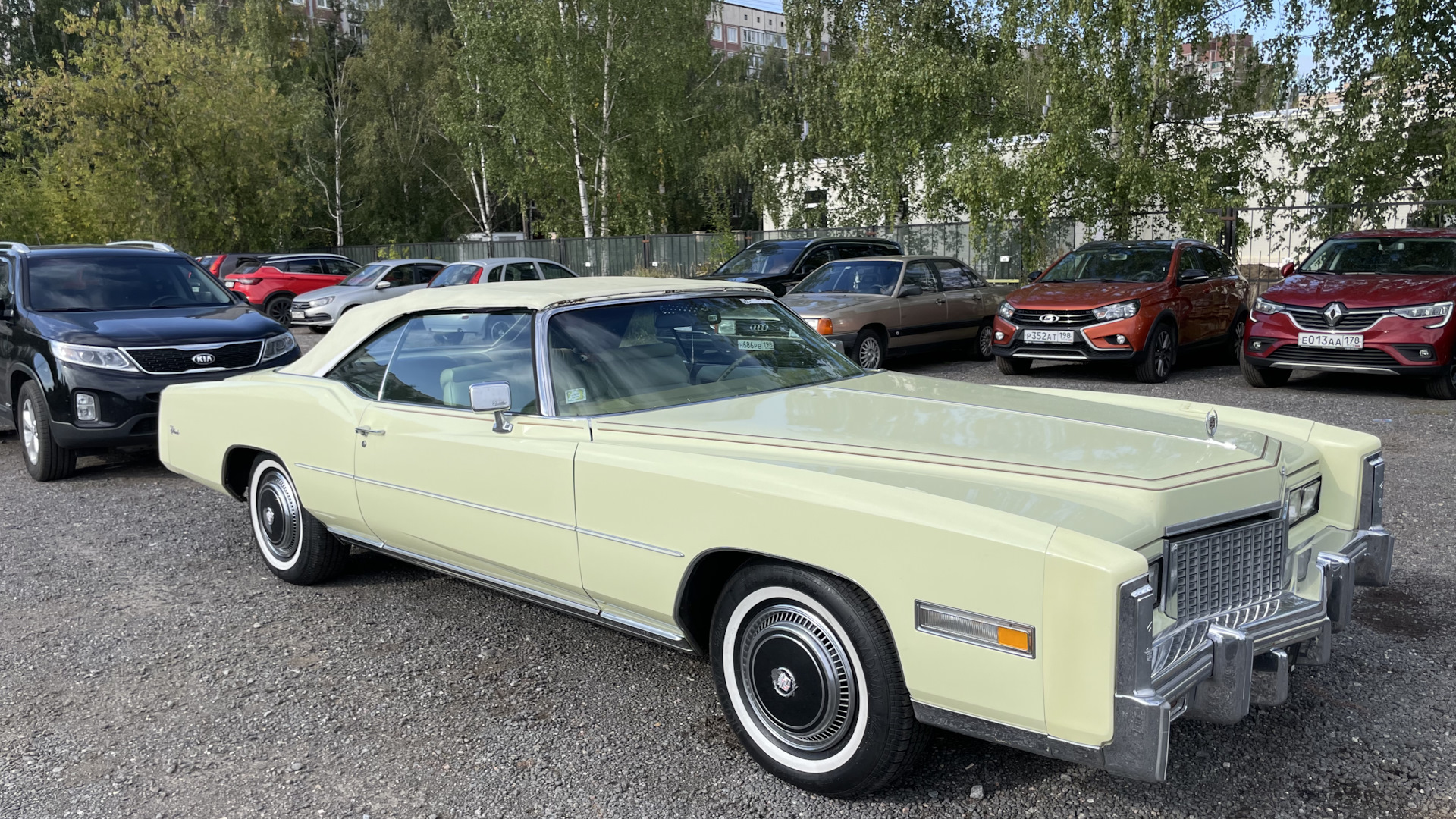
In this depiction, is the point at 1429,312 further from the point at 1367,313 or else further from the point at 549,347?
the point at 549,347

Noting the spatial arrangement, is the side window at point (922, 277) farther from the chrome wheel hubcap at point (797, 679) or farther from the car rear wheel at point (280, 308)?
the car rear wheel at point (280, 308)

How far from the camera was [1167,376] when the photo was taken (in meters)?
→ 11.8

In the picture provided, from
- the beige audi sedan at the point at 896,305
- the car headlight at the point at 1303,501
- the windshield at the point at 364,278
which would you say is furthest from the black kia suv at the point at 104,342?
the windshield at the point at 364,278

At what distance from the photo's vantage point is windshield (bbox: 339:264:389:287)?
70.8ft

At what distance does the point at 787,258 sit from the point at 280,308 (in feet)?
44.5

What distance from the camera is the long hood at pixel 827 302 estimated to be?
1240 cm

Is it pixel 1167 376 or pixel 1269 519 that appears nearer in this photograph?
pixel 1269 519

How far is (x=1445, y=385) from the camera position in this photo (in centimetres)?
981

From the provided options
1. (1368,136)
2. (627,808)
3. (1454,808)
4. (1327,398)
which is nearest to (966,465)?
(627,808)

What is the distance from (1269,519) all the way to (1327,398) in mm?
8207

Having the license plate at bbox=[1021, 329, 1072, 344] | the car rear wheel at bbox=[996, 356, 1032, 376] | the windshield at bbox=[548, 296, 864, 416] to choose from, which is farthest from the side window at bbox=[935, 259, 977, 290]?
the windshield at bbox=[548, 296, 864, 416]

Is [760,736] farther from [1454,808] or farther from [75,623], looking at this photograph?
[75,623]

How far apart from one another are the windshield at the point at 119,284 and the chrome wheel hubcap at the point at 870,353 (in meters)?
6.71

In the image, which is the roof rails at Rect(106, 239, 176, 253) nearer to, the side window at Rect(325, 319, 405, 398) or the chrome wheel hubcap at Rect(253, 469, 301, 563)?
the chrome wheel hubcap at Rect(253, 469, 301, 563)
